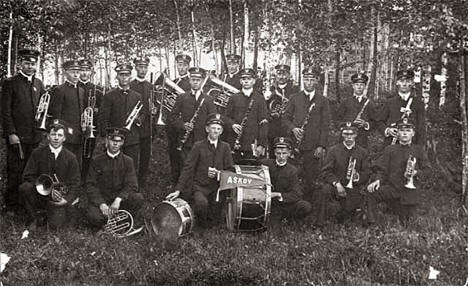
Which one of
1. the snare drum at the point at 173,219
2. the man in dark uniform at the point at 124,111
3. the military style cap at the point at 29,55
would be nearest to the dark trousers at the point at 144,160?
the man in dark uniform at the point at 124,111

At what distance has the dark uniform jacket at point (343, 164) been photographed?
688 centimetres

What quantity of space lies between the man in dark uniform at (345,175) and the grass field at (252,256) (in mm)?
426

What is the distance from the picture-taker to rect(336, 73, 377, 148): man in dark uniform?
7.42 metres

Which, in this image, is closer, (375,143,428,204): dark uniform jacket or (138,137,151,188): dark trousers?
(375,143,428,204): dark uniform jacket

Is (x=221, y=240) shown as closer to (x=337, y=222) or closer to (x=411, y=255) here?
(x=337, y=222)

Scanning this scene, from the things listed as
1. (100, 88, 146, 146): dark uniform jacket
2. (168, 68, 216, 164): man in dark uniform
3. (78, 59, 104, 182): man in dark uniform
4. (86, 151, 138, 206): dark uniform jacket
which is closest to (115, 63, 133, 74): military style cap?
(100, 88, 146, 146): dark uniform jacket

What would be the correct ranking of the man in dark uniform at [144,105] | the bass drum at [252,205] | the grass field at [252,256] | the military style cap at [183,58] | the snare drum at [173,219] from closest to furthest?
the grass field at [252,256], the snare drum at [173,219], the bass drum at [252,205], the man in dark uniform at [144,105], the military style cap at [183,58]

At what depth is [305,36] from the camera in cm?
818

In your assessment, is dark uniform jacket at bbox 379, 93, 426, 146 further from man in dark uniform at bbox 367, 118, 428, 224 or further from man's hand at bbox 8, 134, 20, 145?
man's hand at bbox 8, 134, 20, 145

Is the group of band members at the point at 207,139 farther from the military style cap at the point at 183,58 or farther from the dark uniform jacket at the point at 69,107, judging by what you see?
the military style cap at the point at 183,58

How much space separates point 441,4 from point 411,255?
10.4ft

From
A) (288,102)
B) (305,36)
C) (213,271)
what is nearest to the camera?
(213,271)

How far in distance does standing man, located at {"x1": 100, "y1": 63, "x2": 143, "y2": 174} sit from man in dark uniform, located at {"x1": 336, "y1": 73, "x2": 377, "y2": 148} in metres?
3.07

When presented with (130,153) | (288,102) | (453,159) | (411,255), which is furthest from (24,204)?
(453,159)
